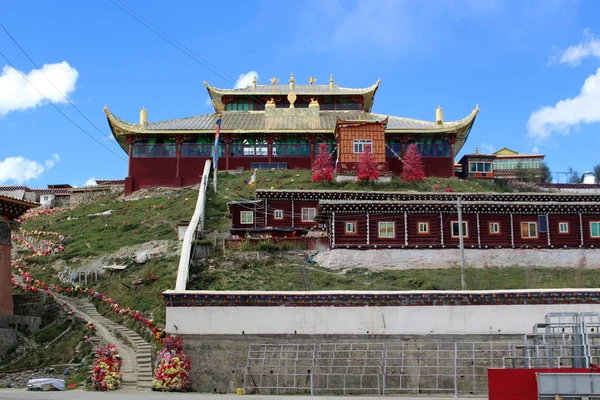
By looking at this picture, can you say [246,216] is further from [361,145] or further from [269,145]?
[269,145]

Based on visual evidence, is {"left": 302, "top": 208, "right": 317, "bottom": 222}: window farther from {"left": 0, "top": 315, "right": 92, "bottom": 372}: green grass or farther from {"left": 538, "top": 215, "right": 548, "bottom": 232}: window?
A: {"left": 0, "top": 315, "right": 92, "bottom": 372}: green grass

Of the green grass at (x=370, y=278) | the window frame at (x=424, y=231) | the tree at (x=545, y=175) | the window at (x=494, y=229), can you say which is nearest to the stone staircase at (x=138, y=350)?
the green grass at (x=370, y=278)

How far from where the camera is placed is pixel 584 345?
21.6m

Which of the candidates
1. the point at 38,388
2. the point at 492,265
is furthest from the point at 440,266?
the point at 38,388

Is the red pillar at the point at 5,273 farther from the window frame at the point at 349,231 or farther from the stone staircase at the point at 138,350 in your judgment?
the window frame at the point at 349,231

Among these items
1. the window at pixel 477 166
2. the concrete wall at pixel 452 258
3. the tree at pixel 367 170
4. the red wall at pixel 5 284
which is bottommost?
the red wall at pixel 5 284

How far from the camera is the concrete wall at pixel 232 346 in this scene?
85.8 ft

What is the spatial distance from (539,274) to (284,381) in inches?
742

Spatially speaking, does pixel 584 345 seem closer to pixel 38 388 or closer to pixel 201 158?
pixel 38 388

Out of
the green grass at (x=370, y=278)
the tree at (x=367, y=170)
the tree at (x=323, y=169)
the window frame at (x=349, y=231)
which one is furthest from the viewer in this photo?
the tree at (x=323, y=169)

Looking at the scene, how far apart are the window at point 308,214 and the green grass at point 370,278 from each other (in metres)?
8.89

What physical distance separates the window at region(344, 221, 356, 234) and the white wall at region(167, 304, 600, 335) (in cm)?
1403

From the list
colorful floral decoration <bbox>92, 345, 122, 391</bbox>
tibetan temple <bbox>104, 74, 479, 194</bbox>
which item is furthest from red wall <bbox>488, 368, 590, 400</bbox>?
tibetan temple <bbox>104, 74, 479, 194</bbox>

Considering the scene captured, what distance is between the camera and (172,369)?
84.1ft
